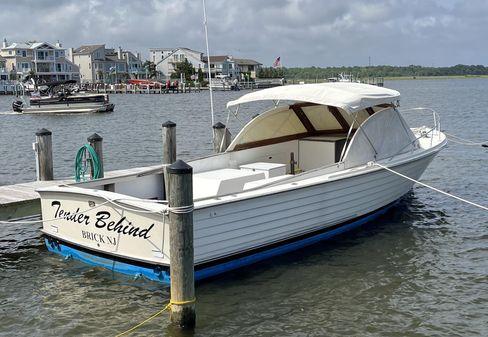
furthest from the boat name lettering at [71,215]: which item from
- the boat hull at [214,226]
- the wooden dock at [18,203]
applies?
the wooden dock at [18,203]

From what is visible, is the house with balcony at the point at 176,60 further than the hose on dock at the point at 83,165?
Yes

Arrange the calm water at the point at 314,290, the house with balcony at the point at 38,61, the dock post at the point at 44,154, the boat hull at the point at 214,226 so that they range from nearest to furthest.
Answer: the calm water at the point at 314,290 → the boat hull at the point at 214,226 → the dock post at the point at 44,154 → the house with balcony at the point at 38,61

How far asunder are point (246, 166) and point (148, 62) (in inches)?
5474

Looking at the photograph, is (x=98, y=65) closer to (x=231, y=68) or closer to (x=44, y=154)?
(x=231, y=68)

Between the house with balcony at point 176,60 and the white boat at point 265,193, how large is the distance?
12998cm

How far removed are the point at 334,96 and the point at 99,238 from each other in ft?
18.3

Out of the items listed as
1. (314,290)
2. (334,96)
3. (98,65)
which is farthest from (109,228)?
(98,65)

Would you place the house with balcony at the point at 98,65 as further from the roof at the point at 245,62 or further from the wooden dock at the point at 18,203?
the wooden dock at the point at 18,203

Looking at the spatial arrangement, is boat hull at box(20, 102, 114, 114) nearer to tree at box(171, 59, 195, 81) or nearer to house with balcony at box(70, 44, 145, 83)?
tree at box(171, 59, 195, 81)

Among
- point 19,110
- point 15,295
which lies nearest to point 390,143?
point 15,295

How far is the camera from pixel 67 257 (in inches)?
418

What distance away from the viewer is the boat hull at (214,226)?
356 inches

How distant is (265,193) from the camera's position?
9875 millimetres

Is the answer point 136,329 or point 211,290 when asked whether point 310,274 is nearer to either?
point 211,290
